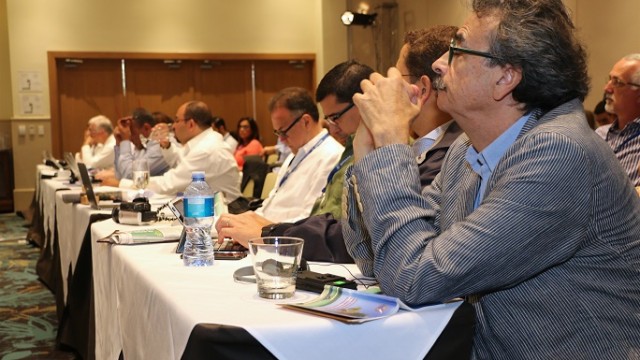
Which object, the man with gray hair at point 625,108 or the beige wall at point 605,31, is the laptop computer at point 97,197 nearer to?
the man with gray hair at point 625,108

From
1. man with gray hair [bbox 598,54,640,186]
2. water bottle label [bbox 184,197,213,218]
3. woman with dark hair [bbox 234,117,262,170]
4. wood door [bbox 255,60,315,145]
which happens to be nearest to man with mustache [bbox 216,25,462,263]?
water bottle label [bbox 184,197,213,218]

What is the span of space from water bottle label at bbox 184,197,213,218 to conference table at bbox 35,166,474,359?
13 centimetres

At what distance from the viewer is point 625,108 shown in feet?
12.9

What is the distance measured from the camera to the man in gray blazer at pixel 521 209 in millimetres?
1238

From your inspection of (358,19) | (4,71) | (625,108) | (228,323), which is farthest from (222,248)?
(4,71)

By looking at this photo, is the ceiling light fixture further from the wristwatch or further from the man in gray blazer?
the man in gray blazer

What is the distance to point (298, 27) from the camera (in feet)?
35.6

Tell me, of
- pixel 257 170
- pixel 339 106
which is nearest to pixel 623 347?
pixel 339 106

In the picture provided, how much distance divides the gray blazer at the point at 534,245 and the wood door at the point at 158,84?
962 centimetres

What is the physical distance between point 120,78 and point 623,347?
9.98 metres

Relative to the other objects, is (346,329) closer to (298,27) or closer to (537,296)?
(537,296)

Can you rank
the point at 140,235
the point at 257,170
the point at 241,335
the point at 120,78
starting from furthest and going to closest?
the point at 120,78 < the point at 257,170 < the point at 140,235 < the point at 241,335

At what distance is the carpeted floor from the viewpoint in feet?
11.8

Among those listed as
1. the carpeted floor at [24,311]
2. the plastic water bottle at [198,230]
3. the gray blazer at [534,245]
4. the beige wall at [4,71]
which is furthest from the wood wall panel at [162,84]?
the gray blazer at [534,245]
